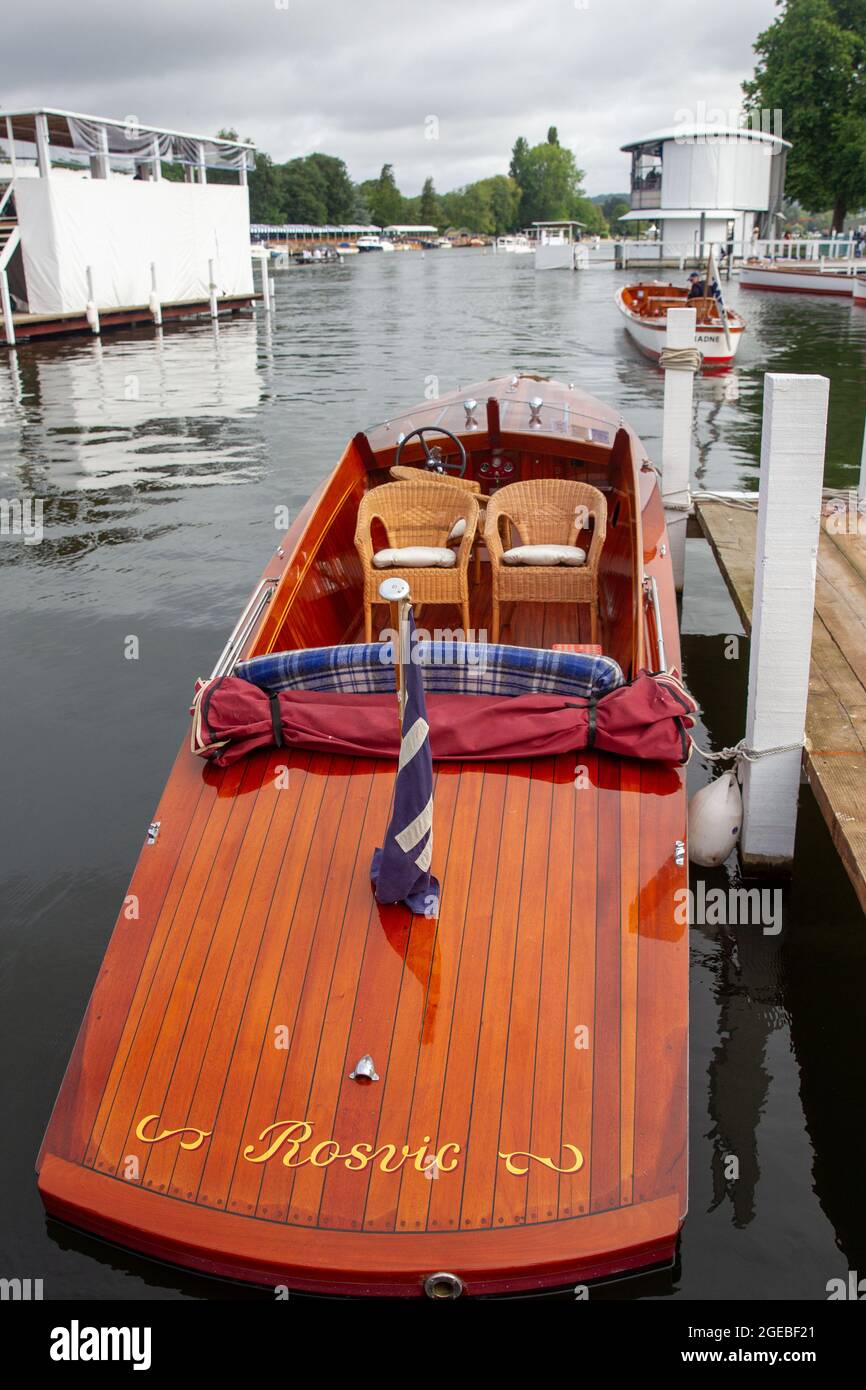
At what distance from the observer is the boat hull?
129ft

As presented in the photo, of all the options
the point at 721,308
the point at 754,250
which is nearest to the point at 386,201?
the point at 754,250

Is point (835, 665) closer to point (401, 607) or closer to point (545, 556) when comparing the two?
point (545, 556)

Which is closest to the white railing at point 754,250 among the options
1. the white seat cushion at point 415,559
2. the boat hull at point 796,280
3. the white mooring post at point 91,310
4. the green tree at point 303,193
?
the boat hull at point 796,280

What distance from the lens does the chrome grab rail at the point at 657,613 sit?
4.58 meters

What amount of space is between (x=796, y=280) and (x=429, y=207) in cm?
11847

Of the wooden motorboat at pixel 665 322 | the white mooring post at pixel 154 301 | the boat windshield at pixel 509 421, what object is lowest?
the boat windshield at pixel 509 421

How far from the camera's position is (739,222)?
64.7 meters

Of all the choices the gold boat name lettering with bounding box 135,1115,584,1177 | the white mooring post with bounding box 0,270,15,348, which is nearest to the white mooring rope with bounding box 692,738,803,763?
the gold boat name lettering with bounding box 135,1115,584,1177

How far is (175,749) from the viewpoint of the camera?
22.1 feet

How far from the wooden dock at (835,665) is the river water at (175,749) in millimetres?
783

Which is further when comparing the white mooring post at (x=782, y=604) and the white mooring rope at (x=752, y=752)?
the white mooring rope at (x=752, y=752)

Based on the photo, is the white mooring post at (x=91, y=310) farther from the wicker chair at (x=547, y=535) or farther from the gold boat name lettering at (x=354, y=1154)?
the gold boat name lettering at (x=354, y=1154)

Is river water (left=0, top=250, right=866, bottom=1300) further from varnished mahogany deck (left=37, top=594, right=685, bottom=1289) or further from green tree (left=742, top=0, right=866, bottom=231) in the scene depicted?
green tree (left=742, top=0, right=866, bottom=231)
